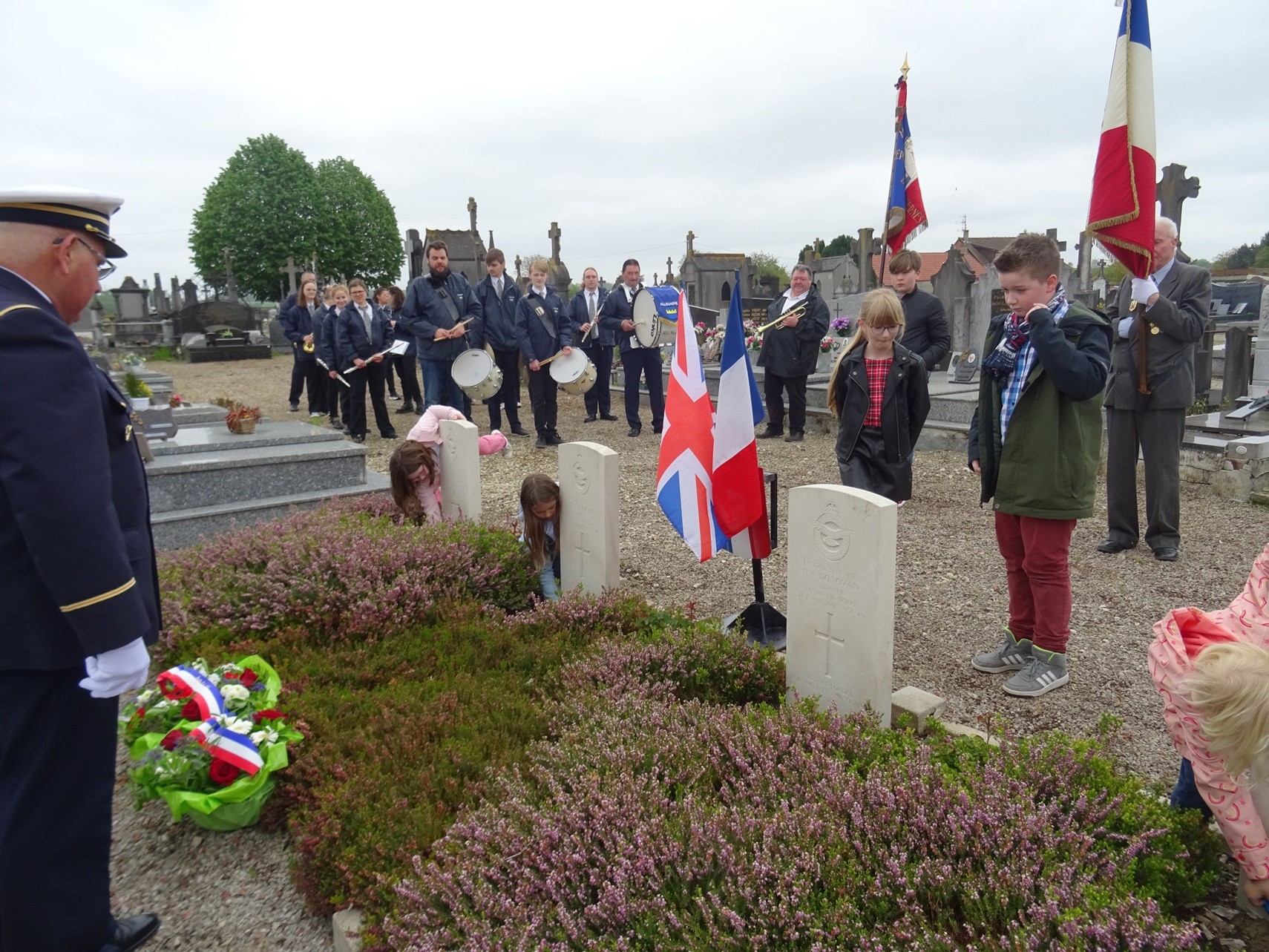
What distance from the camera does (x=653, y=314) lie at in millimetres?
10617

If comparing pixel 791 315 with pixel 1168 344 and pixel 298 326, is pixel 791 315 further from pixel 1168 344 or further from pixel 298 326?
pixel 298 326

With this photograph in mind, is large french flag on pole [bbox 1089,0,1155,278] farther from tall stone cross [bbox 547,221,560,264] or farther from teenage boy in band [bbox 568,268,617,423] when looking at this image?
tall stone cross [bbox 547,221,560,264]

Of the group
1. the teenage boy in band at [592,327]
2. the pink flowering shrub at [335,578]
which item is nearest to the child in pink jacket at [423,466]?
the pink flowering shrub at [335,578]

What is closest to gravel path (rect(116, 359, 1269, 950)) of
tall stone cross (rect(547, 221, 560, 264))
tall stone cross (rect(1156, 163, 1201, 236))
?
tall stone cross (rect(1156, 163, 1201, 236))

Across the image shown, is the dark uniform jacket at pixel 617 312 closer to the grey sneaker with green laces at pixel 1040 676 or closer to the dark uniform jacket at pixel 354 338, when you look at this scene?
the dark uniform jacket at pixel 354 338

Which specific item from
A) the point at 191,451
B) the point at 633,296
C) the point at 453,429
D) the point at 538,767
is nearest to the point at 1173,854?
the point at 538,767

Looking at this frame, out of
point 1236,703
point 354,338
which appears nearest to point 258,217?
point 354,338

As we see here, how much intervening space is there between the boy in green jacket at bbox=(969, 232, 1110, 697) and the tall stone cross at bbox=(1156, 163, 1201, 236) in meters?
8.25

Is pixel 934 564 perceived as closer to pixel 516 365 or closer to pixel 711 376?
pixel 516 365

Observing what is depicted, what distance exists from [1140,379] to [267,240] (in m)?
46.0

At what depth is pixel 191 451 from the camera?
683 centimetres

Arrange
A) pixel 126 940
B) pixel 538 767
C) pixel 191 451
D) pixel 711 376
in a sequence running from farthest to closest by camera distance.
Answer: pixel 711 376
pixel 191 451
pixel 538 767
pixel 126 940

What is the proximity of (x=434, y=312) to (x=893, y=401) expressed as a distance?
6734 millimetres

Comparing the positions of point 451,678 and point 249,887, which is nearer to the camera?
point 249,887
